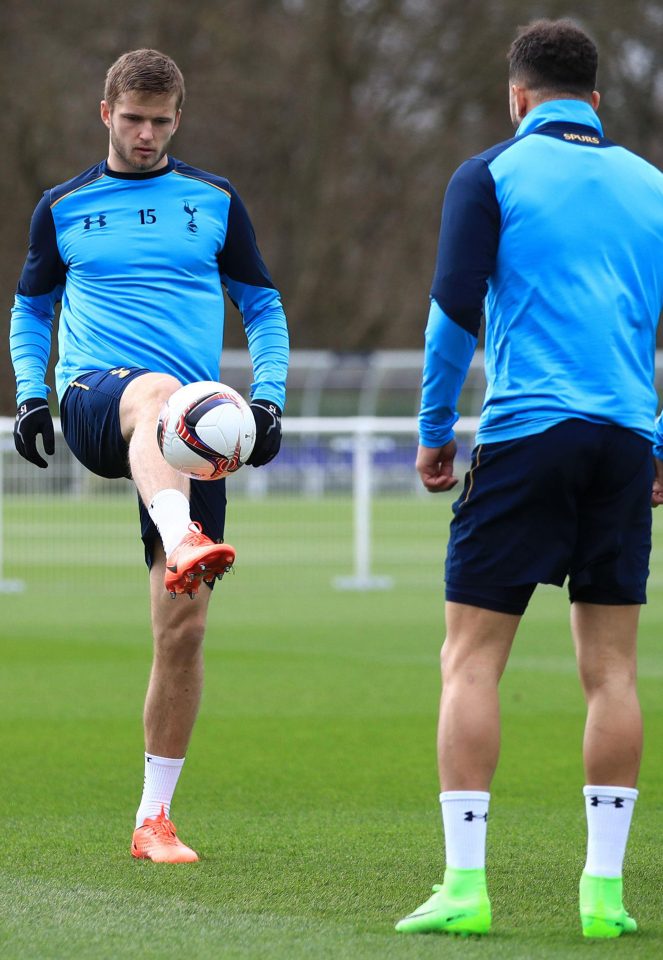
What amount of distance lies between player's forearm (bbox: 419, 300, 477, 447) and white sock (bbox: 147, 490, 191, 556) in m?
0.74

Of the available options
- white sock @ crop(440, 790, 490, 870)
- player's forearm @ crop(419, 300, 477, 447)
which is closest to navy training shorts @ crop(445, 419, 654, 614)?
player's forearm @ crop(419, 300, 477, 447)

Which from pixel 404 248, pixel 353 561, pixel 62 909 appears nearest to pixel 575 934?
pixel 62 909

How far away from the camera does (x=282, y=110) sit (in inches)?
1462

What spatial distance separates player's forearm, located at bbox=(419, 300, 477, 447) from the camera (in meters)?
4.14

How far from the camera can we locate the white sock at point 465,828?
4.08 metres

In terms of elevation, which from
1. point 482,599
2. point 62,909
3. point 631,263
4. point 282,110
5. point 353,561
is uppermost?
point 282,110

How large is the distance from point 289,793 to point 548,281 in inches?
111

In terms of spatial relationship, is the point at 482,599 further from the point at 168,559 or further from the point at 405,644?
the point at 405,644

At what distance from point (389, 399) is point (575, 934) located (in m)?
33.7

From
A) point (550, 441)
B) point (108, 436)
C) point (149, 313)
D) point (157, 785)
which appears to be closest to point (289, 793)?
point (157, 785)

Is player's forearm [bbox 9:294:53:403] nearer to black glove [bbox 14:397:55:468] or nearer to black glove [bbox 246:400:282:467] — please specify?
black glove [bbox 14:397:55:468]

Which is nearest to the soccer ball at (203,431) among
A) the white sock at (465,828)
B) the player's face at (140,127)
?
the player's face at (140,127)

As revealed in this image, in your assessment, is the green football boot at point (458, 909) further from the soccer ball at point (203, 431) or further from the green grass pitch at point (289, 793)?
the soccer ball at point (203, 431)

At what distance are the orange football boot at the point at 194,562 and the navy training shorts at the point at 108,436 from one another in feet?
1.98
